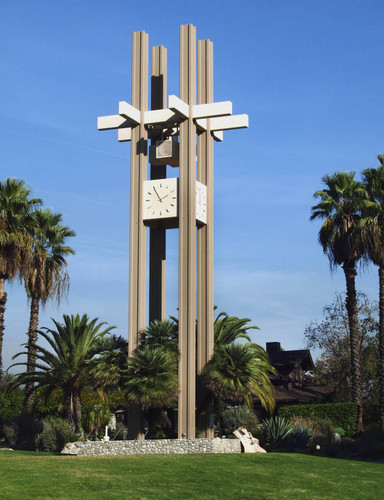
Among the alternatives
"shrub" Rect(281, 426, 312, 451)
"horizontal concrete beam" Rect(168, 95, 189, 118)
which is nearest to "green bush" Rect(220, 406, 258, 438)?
"shrub" Rect(281, 426, 312, 451)

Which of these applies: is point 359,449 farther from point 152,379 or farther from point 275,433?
point 152,379

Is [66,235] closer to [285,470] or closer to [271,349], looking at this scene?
[271,349]

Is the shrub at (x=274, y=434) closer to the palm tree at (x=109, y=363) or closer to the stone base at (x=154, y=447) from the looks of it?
the stone base at (x=154, y=447)

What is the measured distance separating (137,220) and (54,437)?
1063cm

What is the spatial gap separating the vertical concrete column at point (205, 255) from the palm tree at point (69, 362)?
23.2ft

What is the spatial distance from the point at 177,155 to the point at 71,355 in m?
11.5

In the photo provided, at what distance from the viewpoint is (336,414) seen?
45188mm

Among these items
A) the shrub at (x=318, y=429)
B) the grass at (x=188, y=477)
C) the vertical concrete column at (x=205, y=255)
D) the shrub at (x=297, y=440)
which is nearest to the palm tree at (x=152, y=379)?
the vertical concrete column at (x=205, y=255)

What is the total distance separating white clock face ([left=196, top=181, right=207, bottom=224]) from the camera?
3579 centimetres

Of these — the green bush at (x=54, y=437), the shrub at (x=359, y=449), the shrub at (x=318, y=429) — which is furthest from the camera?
the green bush at (x=54, y=437)

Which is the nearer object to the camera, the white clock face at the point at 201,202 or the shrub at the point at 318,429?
the white clock face at the point at 201,202

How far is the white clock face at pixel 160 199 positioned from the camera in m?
35.0

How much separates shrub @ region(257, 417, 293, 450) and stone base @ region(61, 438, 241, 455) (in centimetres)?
457

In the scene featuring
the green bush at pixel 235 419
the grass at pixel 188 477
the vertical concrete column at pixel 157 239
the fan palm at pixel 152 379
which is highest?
the vertical concrete column at pixel 157 239
